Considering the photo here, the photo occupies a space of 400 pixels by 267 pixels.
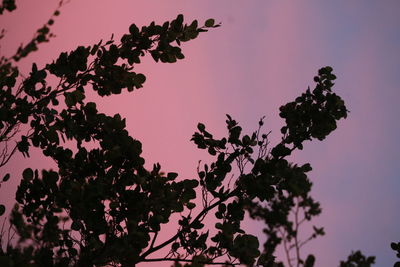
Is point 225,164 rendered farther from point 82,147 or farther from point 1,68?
point 1,68

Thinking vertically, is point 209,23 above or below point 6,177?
above

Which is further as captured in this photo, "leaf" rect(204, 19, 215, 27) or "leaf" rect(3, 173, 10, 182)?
"leaf" rect(204, 19, 215, 27)

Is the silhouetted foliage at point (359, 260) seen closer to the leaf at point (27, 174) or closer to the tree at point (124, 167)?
the tree at point (124, 167)

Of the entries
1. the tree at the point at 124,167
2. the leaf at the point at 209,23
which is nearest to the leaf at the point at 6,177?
the tree at the point at 124,167

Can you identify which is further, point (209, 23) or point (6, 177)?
point (209, 23)

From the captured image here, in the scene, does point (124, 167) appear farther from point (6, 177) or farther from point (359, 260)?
point (359, 260)

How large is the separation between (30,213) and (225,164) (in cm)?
227

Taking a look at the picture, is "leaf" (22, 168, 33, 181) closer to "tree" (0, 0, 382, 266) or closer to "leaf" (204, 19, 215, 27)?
"tree" (0, 0, 382, 266)

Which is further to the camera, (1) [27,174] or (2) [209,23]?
(2) [209,23]

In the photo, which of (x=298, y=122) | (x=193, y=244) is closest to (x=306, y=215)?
(x=298, y=122)

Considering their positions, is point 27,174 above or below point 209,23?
below

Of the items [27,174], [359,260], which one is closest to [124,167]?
[27,174]

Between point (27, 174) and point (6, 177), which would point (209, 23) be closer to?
point (27, 174)

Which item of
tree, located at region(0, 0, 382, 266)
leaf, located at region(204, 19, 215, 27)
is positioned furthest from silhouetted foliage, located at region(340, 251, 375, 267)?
leaf, located at region(204, 19, 215, 27)
